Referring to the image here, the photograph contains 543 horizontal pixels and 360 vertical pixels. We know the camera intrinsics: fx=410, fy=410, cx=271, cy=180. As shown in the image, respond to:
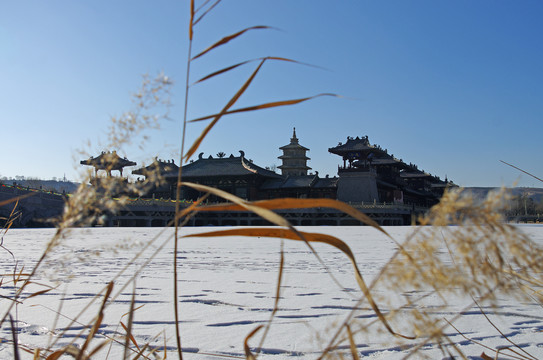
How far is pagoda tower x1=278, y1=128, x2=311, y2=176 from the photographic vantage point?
3772 centimetres

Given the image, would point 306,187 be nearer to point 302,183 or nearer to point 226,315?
point 302,183

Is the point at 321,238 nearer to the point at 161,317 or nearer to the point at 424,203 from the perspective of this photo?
the point at 161,317

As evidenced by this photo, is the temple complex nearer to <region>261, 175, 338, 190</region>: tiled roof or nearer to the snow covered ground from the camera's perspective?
<region>261, 175, 338, 190</region>: tiled roof

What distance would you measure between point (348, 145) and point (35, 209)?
18722mm

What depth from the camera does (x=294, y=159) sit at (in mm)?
38156

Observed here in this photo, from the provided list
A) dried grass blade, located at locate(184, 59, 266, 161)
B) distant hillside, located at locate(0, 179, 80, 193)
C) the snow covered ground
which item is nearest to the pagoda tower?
distant hillside, located at locate(0, 179, 80, 193)

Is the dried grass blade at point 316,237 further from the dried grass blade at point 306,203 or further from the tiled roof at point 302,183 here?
the tiled roof at point 302,183

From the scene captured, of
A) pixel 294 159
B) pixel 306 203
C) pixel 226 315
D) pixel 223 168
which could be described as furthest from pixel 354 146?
pixel 306 203

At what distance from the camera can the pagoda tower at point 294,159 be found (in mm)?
37719

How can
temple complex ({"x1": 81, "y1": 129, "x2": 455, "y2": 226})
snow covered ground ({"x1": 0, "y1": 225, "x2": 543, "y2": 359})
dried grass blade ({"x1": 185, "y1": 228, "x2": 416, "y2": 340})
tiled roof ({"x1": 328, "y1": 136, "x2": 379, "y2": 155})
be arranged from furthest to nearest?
1. tiled roof ({"x1": 328, "y1": 136, "x2": 379, "y2": 155})
2. temple complex ({"x1": 81, "y1": 129, "x2": 455, "y2": 226})
3. snow covered ground ({"x1": 0, "y1": 225, "x2": 543, "y2": 359})
4. dried grass blade ({"x1": 185, "y1": 228, "x2": 416, "y2": 340})

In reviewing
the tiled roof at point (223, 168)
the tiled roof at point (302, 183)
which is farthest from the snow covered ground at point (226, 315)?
the tiled roof at point (302, 183)

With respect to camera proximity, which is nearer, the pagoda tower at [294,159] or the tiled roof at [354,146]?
the tiled roof at [354,146]

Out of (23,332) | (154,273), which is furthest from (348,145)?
(23,332)

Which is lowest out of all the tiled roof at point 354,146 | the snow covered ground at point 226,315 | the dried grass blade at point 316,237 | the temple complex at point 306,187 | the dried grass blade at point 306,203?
the snow covered ground at point 226,315
